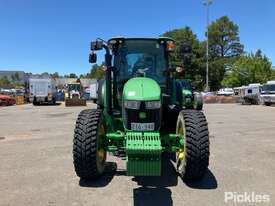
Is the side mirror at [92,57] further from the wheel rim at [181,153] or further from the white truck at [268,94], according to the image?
the white truck at [268,94]

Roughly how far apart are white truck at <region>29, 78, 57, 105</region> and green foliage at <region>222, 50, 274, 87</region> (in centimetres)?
4752

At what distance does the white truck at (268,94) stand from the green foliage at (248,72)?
4142cm

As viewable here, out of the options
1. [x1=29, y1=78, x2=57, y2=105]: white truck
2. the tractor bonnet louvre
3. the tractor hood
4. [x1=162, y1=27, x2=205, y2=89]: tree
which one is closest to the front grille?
the tractor hood

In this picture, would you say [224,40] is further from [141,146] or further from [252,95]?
[141,146]

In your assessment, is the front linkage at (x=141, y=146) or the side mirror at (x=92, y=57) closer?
the front linkage at (x=141, y=146)

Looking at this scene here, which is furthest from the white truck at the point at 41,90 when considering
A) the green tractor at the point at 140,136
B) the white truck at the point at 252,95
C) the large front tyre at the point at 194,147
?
the large front tyre at the point at 194,147

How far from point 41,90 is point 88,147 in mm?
34044

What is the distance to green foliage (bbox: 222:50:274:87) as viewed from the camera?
264ft

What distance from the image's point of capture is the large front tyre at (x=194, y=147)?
734 centimetres

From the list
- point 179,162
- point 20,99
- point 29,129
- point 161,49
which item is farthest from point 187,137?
point 20,99

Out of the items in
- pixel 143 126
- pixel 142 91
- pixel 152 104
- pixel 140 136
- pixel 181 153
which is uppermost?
pixel 142 91

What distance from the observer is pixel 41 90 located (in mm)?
40531

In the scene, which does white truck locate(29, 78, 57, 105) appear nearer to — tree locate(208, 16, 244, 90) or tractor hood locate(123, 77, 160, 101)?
tractor hood locate(123, 77, 160, 101)

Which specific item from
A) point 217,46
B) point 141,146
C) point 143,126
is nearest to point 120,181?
point 143,126
